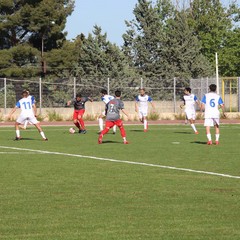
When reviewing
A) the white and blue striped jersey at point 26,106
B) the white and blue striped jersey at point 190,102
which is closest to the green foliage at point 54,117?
the white and blue striped jersey at point 190,102

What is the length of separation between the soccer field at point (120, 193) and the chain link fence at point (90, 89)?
1275 inches

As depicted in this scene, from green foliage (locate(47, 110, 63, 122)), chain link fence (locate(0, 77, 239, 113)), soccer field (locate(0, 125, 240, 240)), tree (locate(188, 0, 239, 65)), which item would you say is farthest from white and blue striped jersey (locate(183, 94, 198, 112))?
tree (locate(188, 0, 239, 65))

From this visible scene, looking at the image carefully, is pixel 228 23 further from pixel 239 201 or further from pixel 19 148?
pixel 239 201

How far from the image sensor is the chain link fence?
187ft

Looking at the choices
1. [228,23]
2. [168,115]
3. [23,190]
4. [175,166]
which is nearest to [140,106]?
[168,115]

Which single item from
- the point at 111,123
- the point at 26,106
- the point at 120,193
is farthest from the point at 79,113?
the point at 120,193

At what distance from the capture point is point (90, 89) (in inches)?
2345

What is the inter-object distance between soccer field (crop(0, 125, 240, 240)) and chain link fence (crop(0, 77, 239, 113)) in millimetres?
32384

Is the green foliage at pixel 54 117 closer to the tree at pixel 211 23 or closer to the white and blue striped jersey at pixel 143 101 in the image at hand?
the white and blue striped jersey at pixel 143 101

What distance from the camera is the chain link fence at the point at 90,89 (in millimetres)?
56969

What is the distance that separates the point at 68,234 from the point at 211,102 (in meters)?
17.0

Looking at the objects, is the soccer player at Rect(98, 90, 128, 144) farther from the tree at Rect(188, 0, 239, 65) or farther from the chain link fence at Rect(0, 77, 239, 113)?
→ the tree at Rect(188, 0, 239, 65)

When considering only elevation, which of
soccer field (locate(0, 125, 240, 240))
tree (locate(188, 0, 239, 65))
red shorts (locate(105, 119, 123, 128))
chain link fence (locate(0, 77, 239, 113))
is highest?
tree (locate(188, 0, 239, 65))

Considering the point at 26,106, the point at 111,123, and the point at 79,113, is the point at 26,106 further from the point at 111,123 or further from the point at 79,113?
the point at 79,113
